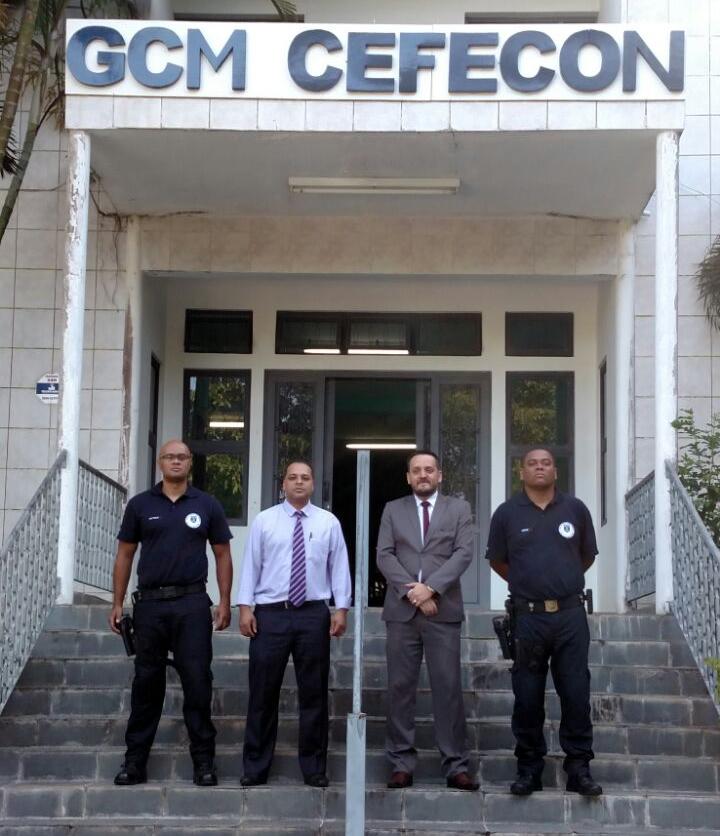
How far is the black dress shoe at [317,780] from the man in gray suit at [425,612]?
36 cm

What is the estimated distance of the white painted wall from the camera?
12.3 meters

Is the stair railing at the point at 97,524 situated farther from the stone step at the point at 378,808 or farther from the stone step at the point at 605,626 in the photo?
the stone step at the point at 378,808

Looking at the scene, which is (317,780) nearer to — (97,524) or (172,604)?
(172,604)

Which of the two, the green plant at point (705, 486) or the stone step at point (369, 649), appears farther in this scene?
the green plant at point (705, 486)

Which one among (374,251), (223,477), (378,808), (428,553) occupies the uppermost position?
(374,251)

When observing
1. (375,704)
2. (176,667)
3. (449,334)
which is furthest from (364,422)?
(176,667)

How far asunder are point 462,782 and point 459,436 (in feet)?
18.4

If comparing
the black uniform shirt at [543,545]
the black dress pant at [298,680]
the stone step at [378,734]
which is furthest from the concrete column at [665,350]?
the black dress pant at [298,680]

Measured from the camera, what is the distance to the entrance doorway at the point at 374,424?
12.4m

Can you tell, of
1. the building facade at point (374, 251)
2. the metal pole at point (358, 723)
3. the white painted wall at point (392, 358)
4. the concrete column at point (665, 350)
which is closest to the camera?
the metal pole at point (358, 723)

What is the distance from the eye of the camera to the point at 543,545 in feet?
24.1

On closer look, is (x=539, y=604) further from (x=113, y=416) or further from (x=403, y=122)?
(x=113, y=416)

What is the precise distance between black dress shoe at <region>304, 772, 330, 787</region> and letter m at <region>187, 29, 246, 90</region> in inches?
186

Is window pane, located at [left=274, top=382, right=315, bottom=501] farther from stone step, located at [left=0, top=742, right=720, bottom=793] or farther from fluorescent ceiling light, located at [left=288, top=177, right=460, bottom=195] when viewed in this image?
stone step, located at [left=0, top=742, right=720, bottom=793]
